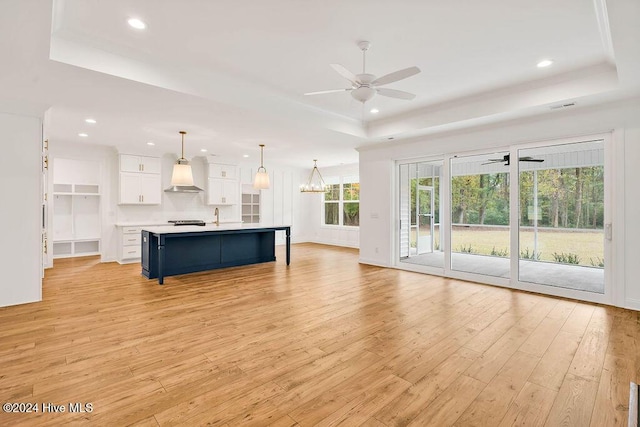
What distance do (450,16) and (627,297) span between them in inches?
162

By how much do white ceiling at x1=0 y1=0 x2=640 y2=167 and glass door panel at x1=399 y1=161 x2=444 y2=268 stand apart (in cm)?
149

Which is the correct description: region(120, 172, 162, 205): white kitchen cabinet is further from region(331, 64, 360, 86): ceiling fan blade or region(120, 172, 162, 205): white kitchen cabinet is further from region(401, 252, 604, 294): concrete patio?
region(331, 64, 360, 86): ceiling fan blade

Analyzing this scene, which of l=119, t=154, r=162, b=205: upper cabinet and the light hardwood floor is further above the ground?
l=119, t=154, r=162, b=205: upper cabinet

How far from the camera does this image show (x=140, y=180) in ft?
24.6

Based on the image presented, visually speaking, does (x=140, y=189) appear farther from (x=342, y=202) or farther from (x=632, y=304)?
(x=632, y=304)

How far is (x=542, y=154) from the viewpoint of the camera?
15.8 ft

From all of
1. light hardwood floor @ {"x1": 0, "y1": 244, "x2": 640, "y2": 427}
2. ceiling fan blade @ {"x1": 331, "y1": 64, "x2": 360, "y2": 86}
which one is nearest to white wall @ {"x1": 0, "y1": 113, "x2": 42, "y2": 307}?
light hardwood floor @ {"x1": 0, "y1": 244, "x2": 640, "y2": 427}

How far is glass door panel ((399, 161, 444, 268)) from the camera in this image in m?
6.73

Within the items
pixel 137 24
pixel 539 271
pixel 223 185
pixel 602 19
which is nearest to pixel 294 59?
pixel 137 24

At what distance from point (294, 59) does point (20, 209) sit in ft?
13.5

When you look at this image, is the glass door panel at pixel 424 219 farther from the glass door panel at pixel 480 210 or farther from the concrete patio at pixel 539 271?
the glass door panel at pixel 480 210

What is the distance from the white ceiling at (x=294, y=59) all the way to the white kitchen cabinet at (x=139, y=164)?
6.00 ft

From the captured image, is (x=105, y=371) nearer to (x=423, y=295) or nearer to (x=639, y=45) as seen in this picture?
(x=423, y=295)

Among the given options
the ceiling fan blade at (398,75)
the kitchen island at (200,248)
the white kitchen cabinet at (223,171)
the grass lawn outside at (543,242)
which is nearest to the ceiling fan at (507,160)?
the grass lawn outside at (543,242)
